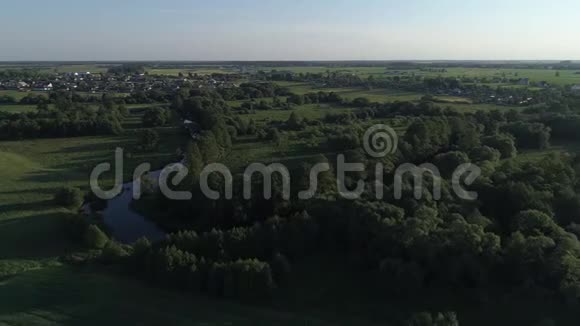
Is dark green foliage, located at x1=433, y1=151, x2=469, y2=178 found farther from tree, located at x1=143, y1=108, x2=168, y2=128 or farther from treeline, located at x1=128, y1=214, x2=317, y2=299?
tree, located at x1=143, y1=108, x2=168, y2=128

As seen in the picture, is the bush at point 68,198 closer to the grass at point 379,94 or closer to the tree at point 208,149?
the tree at point 208,149

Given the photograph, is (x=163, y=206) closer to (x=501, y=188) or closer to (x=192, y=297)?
(x=192, y=297)

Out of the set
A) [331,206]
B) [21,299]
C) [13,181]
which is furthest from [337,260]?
[13,181]

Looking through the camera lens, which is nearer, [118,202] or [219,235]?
[219,235]

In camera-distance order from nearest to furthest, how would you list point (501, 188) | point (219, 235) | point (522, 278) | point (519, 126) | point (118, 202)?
point (522, 278) < point (219, 235) < point (501, 188) < point (118, 202) < point (519, 126)

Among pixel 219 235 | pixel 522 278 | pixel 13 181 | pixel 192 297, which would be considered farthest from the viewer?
pixel 13 181

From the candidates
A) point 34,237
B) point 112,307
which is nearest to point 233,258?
point 112,307

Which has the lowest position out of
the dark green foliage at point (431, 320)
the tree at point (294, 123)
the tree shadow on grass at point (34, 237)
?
the tree shadow on grass at point (34, 237)

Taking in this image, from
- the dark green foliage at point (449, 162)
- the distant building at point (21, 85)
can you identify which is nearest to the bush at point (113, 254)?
the dark green foliage at point (449, 162)

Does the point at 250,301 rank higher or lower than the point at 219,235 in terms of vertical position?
lower
